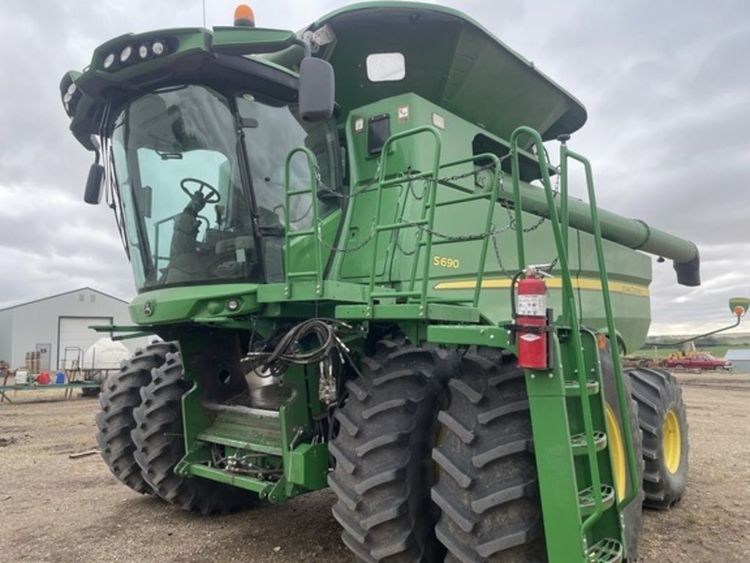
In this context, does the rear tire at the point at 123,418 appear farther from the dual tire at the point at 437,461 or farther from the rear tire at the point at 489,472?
the rear tire at the point at 489,472

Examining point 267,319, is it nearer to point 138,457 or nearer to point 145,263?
point 145,263

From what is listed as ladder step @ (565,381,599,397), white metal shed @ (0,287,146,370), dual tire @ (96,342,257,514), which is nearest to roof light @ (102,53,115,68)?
dual tire @ (96,342,257,514)

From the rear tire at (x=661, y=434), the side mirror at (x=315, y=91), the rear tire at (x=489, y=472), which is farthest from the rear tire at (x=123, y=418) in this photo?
the rear tire at (x=661, y=434)

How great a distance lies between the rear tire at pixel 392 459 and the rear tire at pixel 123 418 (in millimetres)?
2708

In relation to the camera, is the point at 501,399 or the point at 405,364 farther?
the point at 405,364

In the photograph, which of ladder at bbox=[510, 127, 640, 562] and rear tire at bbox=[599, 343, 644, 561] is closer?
ladder at bbox=[510, 127, 640, 562]

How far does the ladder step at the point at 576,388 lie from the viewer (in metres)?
2.93

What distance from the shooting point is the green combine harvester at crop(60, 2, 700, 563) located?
9.87ft

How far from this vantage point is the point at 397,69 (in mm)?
4812

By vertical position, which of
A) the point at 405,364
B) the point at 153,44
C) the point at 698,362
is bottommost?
the point at 698,362

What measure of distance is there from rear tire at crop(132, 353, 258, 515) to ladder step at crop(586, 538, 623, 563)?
10.8 feet

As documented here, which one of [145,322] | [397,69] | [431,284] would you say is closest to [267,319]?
[145,322]

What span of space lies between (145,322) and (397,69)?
2.61 m

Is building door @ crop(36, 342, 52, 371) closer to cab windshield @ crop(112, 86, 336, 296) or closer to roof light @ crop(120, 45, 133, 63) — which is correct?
cab windshield @ crop(112, 86, 336, 296)
